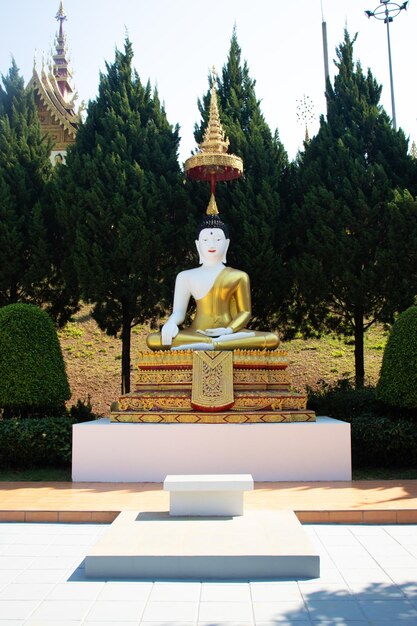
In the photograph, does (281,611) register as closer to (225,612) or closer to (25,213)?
(225,612)

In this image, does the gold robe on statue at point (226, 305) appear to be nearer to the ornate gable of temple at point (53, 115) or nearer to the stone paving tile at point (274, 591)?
the stone paving tile at point (274, 591)

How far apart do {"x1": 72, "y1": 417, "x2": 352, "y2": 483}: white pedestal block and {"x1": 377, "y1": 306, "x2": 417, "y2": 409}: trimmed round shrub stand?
1.14 m

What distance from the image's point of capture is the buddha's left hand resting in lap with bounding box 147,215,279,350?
931 cm

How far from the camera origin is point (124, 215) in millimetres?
11203

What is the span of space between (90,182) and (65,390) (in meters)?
4.32

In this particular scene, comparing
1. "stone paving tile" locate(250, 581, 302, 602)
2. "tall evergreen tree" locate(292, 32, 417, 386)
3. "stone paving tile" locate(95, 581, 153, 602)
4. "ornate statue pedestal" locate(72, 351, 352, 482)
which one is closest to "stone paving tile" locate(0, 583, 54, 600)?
"stone paving tile" locate(95, 581, 153, 602)

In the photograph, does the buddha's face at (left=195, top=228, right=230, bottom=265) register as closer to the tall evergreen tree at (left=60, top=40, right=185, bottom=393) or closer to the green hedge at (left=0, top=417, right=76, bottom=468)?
the tall evergreen tree at (left=60, top=40, right=185, bottom=393)

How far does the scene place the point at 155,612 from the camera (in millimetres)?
3586

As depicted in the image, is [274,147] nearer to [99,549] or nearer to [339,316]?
[339,316]

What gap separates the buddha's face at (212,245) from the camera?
10250mm

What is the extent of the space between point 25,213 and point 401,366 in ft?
24.9

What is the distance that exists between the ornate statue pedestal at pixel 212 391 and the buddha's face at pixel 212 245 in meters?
2.18

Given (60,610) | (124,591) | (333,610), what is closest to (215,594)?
(124,591)

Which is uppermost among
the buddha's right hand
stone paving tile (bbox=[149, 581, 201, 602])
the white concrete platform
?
the buddha's right hand
